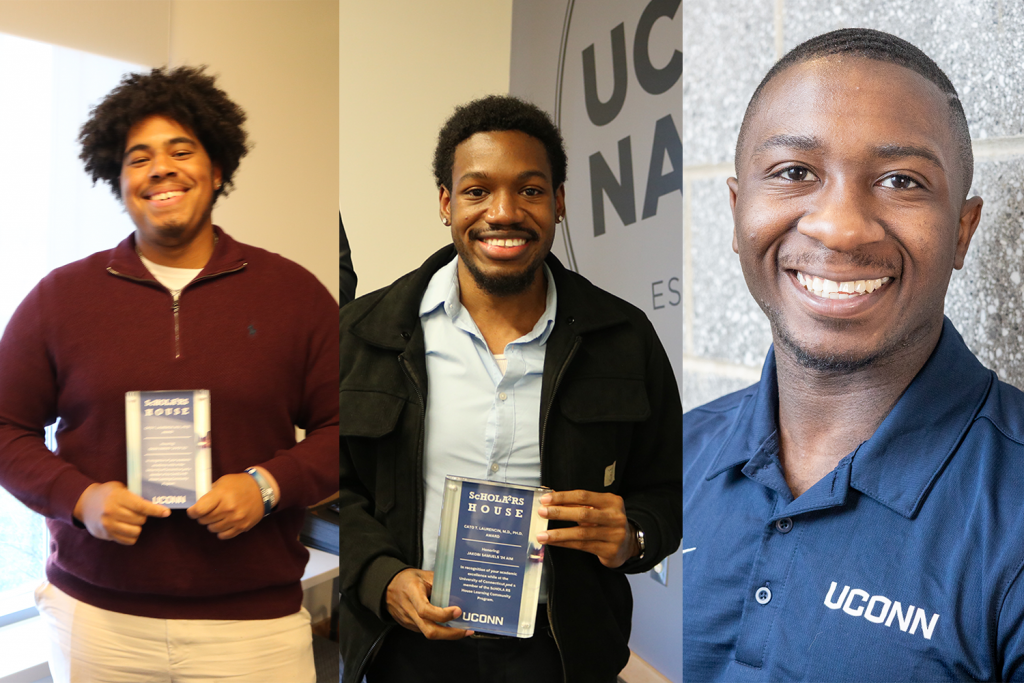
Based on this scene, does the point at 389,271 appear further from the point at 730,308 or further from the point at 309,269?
the point at 730,308

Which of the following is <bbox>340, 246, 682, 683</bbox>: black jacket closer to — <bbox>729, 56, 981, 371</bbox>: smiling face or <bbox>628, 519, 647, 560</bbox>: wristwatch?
<bbox>628, 519, 647, 560</bbox>: wristwatch

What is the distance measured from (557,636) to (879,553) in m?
0.53

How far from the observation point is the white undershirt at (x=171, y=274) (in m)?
1.41

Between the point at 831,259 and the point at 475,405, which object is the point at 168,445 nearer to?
the point at 475,405

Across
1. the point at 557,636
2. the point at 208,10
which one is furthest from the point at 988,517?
the point at 208,10

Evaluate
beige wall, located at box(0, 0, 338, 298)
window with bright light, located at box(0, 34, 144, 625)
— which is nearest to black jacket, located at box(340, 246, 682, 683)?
beige wall, located at box(0, 0, 338, 298)

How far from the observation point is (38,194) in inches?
56.6

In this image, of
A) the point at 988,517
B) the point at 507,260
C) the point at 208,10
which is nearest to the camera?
the point at 988,517

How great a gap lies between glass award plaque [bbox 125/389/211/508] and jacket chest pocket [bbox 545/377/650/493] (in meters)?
0.69

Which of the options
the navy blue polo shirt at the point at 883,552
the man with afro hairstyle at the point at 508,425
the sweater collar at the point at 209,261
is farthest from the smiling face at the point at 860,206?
the sweater collar at the point at 209,261

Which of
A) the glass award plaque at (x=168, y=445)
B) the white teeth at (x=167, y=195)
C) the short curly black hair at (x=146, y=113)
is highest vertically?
the short curly black hair at (x=146, y=113)

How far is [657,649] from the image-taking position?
1250 millimetres

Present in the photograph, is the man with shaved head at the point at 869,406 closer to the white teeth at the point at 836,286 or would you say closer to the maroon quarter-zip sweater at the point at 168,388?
the white teeth at the point at 836,286

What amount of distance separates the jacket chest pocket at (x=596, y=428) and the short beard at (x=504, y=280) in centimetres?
18
